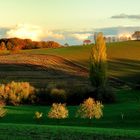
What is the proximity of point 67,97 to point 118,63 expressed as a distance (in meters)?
32.1

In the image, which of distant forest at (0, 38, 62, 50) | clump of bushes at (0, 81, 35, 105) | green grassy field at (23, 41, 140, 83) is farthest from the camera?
distant forest at (0, 38, 62, 50)

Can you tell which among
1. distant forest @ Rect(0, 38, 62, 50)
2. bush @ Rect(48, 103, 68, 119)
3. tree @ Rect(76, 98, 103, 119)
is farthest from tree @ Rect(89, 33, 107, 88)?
distant forest @ Rect(0, 38, 62, 50)

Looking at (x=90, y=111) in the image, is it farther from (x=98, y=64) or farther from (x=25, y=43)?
(x=25, y=43)

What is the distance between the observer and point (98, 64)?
97.5m

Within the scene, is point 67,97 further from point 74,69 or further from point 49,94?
point 74,69

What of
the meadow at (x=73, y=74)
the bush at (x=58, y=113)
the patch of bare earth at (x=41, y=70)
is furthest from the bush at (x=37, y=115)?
the patch of bare earth at (x=41, y=70)

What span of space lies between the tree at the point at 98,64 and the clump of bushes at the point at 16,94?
14.2m

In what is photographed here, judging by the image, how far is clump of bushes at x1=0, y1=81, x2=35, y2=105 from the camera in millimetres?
82875

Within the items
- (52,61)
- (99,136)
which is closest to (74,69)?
(52,61)

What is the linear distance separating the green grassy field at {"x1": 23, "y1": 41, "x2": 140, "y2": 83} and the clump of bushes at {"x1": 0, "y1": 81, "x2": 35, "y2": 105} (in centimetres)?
2546

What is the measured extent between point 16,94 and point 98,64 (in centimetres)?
2009

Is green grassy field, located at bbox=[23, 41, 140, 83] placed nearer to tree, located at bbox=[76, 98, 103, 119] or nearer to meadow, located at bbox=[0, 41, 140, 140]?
meadow, located at bbox=[0, 41, 140, 140]

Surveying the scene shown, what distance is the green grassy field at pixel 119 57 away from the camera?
107062mm

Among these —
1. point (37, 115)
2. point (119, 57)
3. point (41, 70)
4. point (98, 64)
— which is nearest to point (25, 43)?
point (119, 57)
